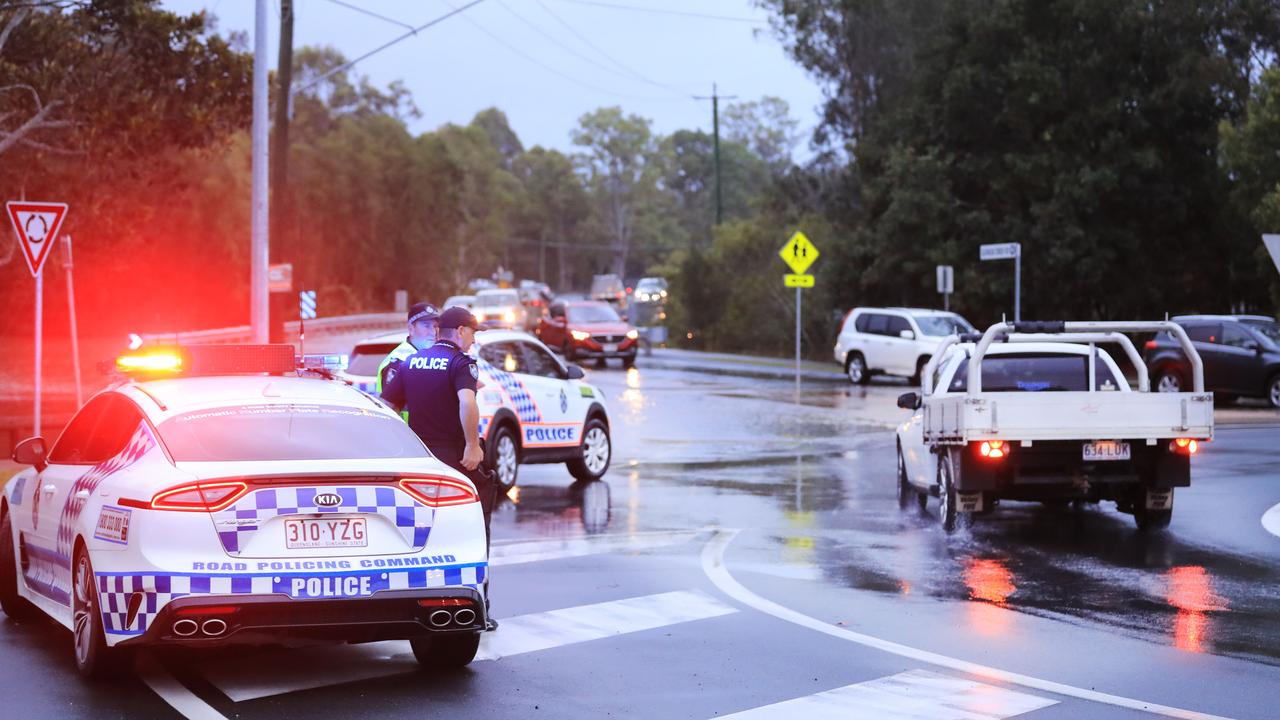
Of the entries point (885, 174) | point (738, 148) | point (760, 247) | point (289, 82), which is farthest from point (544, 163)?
point (289, 82)

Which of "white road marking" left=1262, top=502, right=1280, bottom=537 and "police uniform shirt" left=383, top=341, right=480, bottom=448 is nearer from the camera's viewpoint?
"police uniform shirt" left=383, top=341, right=480, bottom=448

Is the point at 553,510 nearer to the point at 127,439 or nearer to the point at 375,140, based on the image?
the point at 127,439

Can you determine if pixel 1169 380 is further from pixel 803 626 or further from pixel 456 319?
pixel 456 319

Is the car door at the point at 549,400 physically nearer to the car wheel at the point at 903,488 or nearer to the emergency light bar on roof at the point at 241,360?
the car wheel at the point at 903,488

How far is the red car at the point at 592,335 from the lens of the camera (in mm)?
46031

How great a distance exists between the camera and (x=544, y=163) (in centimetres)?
15962

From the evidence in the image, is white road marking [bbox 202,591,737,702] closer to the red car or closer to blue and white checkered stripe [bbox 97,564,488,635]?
blue and white checkered stripe [bbox 97,564,488,635]

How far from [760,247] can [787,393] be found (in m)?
29.2

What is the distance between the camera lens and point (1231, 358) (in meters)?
31.0

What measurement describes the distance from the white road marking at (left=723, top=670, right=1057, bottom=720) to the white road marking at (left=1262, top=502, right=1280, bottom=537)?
7.26 metres

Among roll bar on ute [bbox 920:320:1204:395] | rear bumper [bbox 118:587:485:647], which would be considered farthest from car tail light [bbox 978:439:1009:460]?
rear bumper [bbox 118:587:485:647]

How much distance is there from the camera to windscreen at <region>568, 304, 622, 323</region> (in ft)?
155

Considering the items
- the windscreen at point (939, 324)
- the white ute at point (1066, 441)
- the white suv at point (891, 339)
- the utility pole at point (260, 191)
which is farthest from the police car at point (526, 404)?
the windscreen at point (939, 324)

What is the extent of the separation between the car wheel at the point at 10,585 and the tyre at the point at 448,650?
9.02 feet
